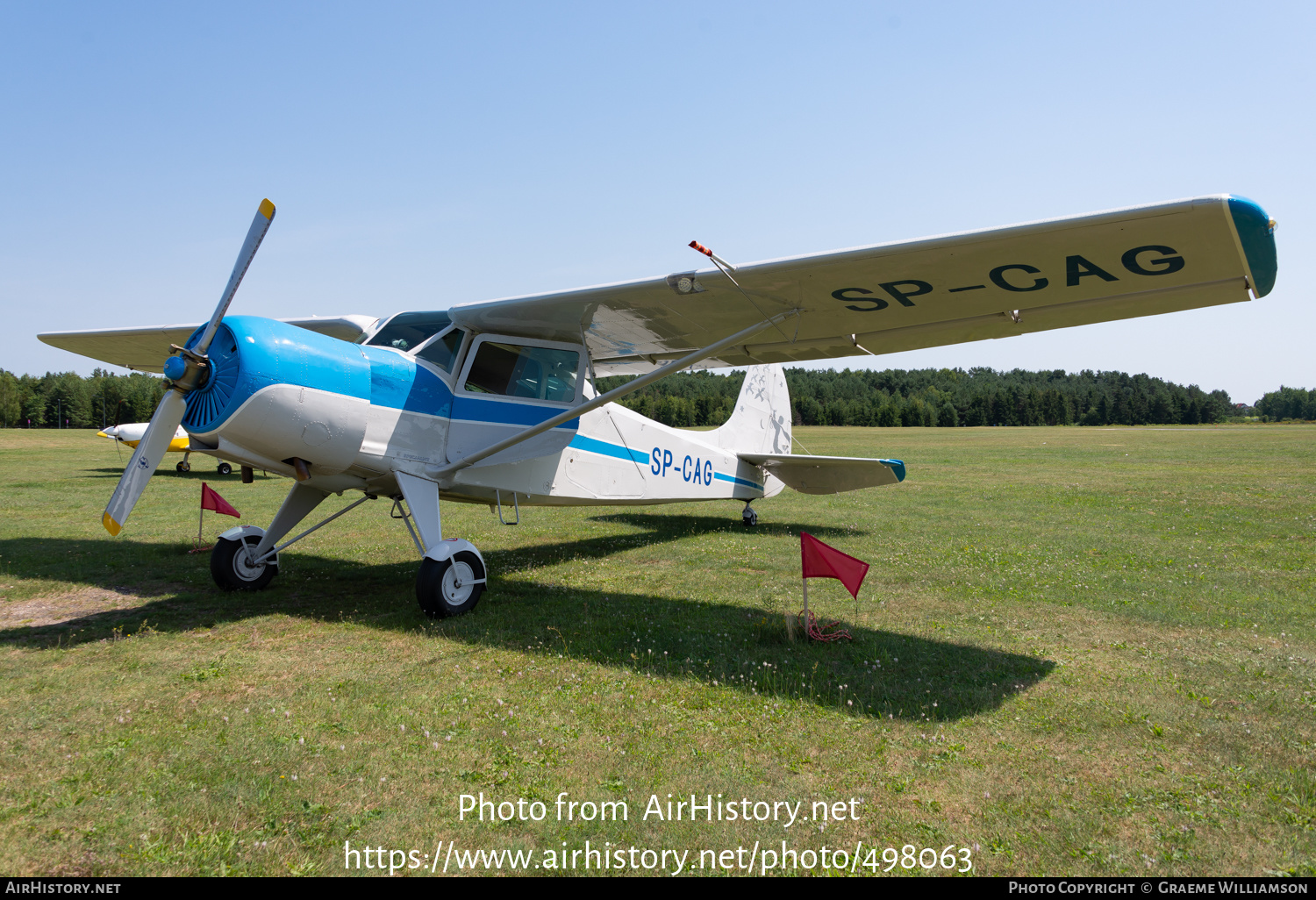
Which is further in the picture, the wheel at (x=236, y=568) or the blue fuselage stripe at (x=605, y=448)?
the blue fuselage stripe at (x=605, y=448)

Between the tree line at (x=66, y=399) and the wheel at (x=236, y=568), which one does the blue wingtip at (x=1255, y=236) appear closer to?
the wheel at (x=236, y=568)

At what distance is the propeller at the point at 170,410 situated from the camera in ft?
17.1

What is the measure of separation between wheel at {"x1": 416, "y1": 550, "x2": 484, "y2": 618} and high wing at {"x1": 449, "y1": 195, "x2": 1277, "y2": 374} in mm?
2319

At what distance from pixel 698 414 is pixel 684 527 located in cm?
8480

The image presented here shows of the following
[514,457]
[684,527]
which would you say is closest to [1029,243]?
[514,457]

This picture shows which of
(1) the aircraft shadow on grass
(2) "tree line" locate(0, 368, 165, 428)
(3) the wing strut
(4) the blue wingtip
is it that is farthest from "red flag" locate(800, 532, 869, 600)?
(2) "tree line" locate(0, 368, 165, 428)

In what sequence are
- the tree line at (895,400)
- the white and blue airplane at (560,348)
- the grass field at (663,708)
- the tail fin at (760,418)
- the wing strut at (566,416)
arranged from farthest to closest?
the tree line at (895,400)
the tail fin at (760,418)
the wing strut at (566,416)
the white and blue airplane at (560,348)
the grass field at (663,708)

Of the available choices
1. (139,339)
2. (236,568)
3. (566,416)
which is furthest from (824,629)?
(139,339)

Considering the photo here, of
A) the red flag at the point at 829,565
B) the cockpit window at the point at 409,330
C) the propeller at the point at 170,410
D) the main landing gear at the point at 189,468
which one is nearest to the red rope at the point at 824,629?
the red flag at the point at 829,565

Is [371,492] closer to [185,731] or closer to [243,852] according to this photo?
[185,731]

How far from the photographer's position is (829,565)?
17.4ft

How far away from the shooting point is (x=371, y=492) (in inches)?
272

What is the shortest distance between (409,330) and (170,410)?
2169mm

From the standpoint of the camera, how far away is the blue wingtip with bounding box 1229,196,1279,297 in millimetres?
4008
